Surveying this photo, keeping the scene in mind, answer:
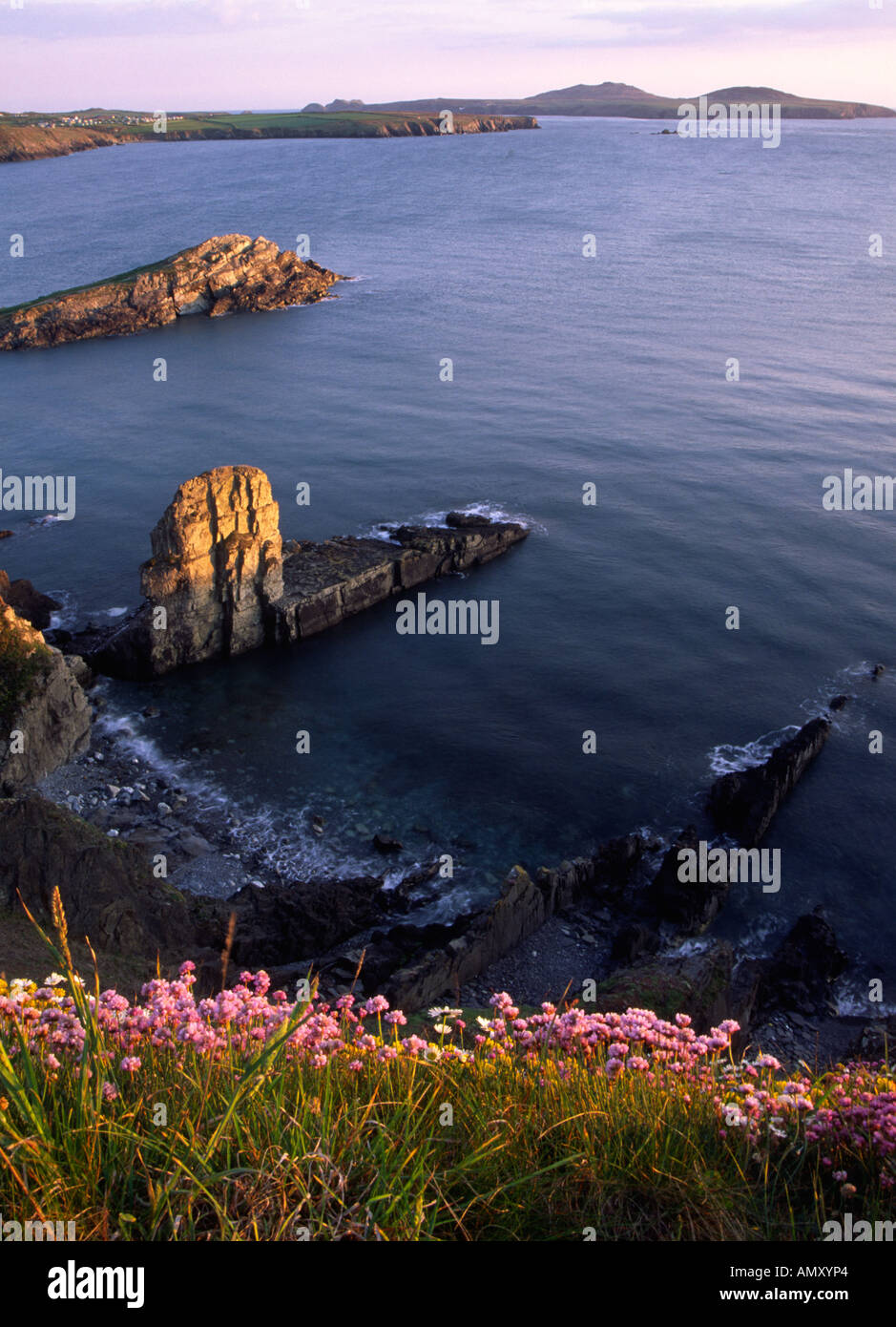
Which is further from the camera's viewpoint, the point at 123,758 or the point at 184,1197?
the point at 123,758

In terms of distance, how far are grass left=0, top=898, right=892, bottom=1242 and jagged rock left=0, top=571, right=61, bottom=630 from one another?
41.3 m

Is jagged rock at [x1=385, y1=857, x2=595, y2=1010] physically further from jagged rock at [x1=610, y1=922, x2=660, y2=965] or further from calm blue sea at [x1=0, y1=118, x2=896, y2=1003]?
jagged rock at [x1=610, y1=922, x2=660, y2=965]

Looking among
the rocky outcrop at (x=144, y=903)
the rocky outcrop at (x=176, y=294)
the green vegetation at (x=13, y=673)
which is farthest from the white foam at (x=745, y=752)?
the rocky outcrop at (x=176, y=294)

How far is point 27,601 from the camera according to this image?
148 feet

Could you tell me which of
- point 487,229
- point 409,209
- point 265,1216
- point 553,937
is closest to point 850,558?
point 553,937

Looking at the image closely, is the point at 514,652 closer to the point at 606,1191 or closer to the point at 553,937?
the point at 553,937

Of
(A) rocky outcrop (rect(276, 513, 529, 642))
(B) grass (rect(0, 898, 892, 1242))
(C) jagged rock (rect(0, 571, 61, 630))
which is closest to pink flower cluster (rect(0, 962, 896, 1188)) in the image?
(B) grass (rect(0, 898, 892, 1242))

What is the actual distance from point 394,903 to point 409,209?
570 ft

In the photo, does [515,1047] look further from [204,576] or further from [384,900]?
[204,576]

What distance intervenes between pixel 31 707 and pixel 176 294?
288ft

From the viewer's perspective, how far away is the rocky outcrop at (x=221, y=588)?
1630 inches

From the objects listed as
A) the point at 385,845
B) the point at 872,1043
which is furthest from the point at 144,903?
the point at 872,1043

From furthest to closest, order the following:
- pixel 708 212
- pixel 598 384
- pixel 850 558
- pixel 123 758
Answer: pixel 708 212
pixel 598 384
pixel 850 558
pixel 123 758

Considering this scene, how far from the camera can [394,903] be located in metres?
28.8
